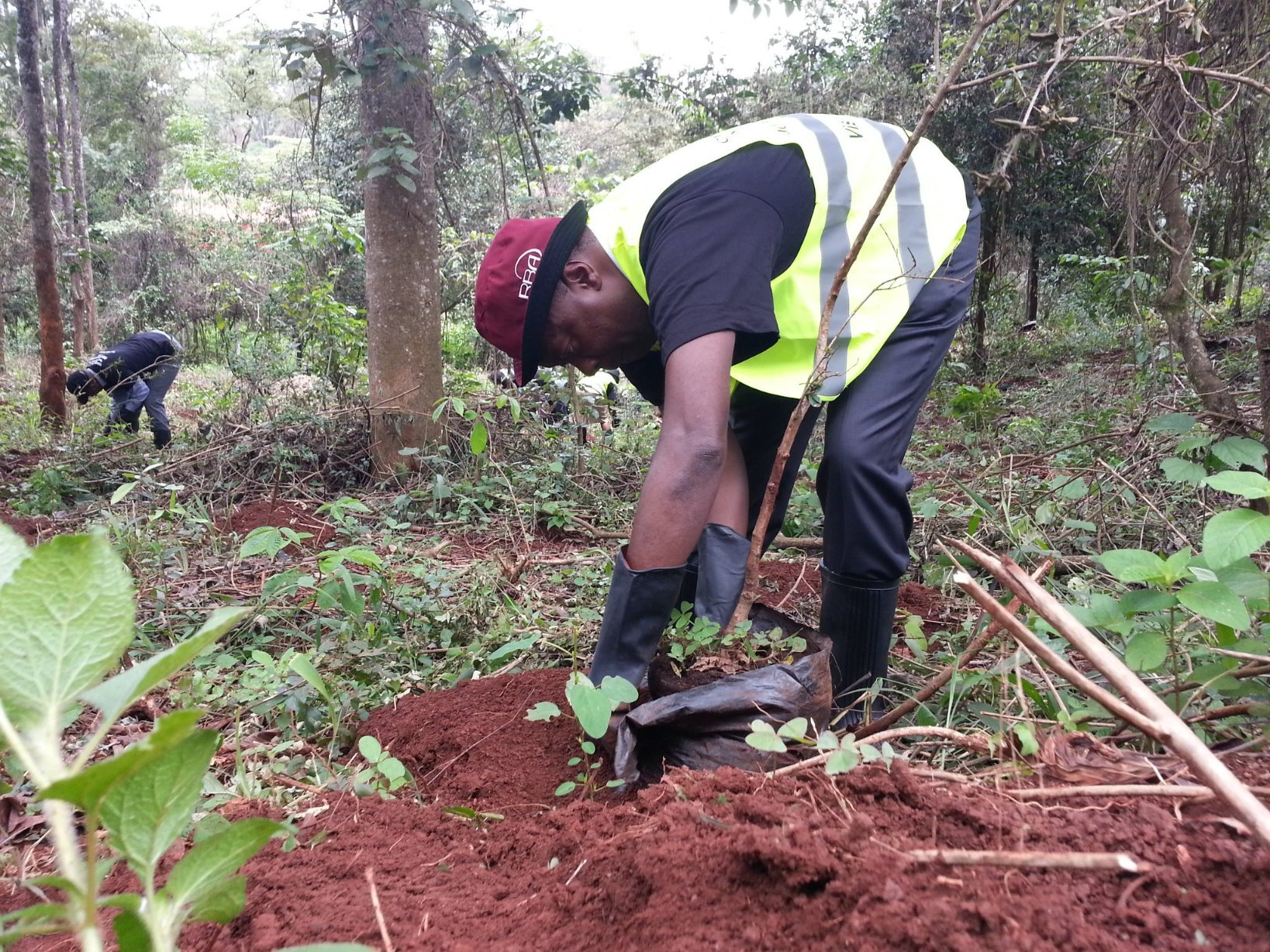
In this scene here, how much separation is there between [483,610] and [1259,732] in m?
1.96

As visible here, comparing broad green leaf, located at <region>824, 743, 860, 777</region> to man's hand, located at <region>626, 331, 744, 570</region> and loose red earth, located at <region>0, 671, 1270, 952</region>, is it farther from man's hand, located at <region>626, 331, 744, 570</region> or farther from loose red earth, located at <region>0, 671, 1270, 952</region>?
man's hand, located at <region>626, 331, 744, 570</region>

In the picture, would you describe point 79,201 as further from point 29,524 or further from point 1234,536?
point 1234,536

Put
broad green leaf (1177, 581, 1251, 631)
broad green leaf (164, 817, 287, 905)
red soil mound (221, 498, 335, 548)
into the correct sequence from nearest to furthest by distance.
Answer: broad green leaf (164, 817, 287, 905) < broad green leaf (1177, 581, 1251, 631) < red soil mound (221, 498, 335, 548)

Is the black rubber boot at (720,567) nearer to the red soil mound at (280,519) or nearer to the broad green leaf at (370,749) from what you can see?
the broad green leaf at (370,749)

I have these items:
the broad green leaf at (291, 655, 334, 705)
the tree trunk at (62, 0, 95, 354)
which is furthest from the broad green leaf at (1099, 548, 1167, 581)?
the tree trunk at (62, 0, 95, 354)

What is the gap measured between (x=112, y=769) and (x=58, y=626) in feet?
0.40

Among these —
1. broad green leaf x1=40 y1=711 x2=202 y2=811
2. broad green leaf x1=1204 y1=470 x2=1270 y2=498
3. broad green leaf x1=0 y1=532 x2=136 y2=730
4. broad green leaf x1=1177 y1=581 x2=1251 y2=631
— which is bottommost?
broad green leaf x1=1177 y1=581 x2=1251 y2=631

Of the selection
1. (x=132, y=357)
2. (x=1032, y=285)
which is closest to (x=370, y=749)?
(x=132, y=357)

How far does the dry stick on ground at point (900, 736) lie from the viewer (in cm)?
98

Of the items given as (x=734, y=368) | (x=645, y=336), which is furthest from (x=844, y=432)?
(x=645, y=336)

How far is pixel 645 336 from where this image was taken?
2012 mm

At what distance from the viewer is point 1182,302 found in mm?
3264

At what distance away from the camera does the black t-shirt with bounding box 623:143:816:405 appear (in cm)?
154

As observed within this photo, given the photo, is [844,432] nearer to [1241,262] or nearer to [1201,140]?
[1201,140]
